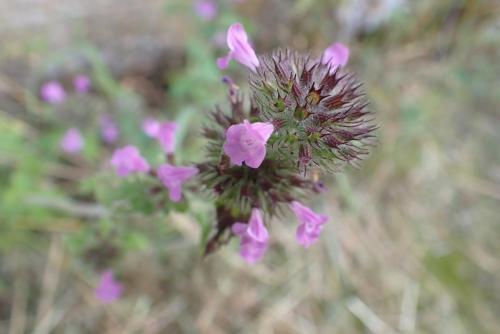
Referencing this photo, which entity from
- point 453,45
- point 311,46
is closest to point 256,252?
point 311,46

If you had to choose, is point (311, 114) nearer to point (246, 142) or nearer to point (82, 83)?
point (246, 142)

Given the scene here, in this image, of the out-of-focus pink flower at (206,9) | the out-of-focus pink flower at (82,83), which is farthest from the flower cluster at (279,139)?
the out-of-focus pink flower at (206,9)

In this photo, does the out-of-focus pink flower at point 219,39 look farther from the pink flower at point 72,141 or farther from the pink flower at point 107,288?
the pink flower at point 107,288

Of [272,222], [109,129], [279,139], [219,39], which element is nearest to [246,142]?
[279,139]

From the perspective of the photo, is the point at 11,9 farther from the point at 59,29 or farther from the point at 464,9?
the point at 464,9

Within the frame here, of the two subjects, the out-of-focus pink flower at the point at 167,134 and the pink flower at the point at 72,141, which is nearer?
the out-of-focus pink flower at the point at 167,134

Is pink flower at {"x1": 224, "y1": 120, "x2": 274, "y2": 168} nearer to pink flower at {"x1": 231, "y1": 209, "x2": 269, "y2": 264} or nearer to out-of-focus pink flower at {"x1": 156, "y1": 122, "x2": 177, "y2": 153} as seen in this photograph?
pink flower at {"x1": 231, "y1": 209, "x2": 269, "y2": 264}
